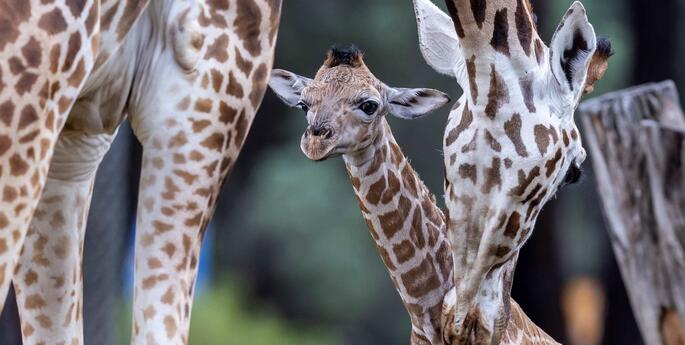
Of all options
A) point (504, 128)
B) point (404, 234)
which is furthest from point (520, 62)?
point (404, 234)

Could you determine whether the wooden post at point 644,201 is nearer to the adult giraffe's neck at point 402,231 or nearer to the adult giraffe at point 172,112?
the adult giraffe's neck at point 402,231

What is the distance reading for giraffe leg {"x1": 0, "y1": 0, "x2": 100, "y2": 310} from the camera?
10.8ft

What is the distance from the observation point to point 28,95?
333 centimetres

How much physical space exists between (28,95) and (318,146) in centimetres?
165

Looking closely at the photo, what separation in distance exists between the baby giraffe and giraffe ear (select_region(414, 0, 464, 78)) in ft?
1.33

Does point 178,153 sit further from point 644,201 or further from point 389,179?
point 644,201

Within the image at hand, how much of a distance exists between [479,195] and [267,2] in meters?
0.85

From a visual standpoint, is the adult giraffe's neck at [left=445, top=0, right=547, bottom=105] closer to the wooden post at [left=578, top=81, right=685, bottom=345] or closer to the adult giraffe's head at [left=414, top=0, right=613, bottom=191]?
the adult giraffe's head at [left=414, top=0, right=613, bottom=191]

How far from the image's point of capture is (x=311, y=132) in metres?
4.89

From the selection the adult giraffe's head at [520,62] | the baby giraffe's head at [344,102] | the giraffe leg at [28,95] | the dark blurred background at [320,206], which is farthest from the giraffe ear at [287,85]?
the dark blurred background at [320,206]

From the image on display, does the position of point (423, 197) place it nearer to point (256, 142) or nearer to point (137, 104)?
point (137, 104)

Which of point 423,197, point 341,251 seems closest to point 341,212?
point 341,251

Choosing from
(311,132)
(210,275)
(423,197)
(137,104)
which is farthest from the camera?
(210,275)

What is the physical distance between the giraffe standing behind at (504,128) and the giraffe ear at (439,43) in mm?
320
